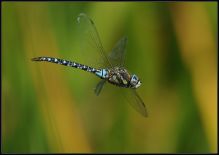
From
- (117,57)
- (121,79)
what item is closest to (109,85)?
(117,57)

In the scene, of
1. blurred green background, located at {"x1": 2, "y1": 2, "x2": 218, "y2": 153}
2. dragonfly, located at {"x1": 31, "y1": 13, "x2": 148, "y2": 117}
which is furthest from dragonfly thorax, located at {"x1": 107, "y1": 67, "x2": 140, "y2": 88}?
blurred green background, located at {"x1": 2, "y1": 2, "x2": 218, "y2": 153}

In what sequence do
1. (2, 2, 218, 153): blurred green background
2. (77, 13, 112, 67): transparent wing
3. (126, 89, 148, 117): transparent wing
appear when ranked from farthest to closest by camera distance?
(2, 2, 218, 153): blurred green background → (77, 13, 112, 67): transparent wing → (126, 89, 148, 117): transparent wing

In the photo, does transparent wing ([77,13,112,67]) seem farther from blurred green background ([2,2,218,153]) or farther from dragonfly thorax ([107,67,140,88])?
blurred green background ([2,2,218,153])

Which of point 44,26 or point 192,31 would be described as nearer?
point 44,26

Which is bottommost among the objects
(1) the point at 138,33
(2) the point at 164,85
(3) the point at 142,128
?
(3) the point at 142,128

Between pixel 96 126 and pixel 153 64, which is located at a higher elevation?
pixel 153 64

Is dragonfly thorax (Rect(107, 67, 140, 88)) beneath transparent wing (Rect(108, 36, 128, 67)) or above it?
beneath

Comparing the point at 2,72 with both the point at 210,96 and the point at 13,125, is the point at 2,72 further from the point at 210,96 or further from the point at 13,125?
the point at 210,96

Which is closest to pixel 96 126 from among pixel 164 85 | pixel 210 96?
pixel 164 85
